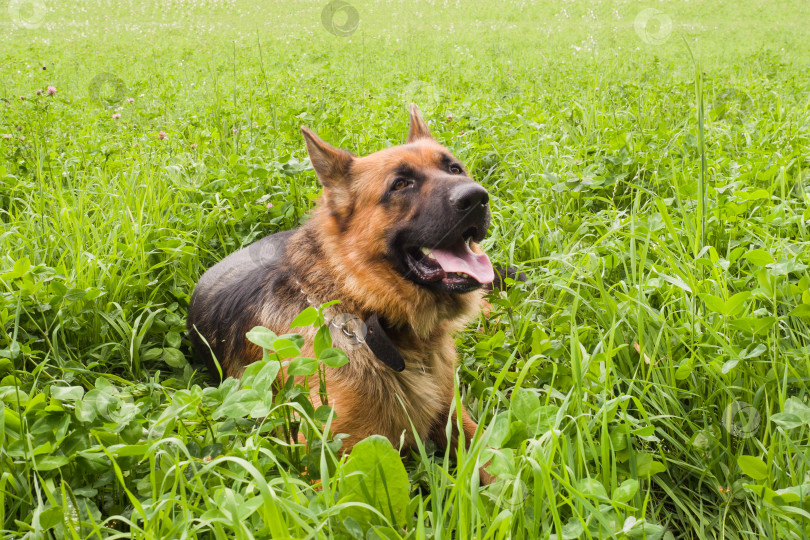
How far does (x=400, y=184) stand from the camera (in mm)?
2732

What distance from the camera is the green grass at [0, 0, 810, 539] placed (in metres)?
1.53

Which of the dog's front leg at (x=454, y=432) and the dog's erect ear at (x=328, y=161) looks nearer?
the dog's front leg at (x=454, y=432)

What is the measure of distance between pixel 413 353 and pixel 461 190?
0.75 m

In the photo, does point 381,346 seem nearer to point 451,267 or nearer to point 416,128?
point 451,267

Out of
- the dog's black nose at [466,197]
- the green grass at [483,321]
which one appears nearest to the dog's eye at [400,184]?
the dog's black nose at [466,197]

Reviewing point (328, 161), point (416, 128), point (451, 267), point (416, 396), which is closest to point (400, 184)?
point (328, 161)

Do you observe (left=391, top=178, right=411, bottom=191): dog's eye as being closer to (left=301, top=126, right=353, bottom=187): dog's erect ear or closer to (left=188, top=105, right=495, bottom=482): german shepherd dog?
(left=188, top=105, right=495, bottom=482): german shepherd dog

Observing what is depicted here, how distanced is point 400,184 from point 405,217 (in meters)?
0.20

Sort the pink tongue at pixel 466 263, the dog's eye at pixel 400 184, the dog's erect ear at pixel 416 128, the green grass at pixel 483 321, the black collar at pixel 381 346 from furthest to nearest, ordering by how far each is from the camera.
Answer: the dog's erect ear at pixel 416 128 → the dog's eye at pixel 400 184 → the pink tongue at pixel 466 263 → the black collar at pixel 381 346 → the green grass at pixel 483 321

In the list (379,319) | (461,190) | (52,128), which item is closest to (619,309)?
(461,190)

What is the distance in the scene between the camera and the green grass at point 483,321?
5.00 feet

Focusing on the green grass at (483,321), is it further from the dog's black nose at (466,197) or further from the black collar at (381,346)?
the dog's black nose at (466,197)

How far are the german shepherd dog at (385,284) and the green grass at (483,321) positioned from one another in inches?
8.6

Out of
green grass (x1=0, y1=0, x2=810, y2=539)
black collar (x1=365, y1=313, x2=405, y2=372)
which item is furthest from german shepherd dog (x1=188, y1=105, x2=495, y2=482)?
green grass (x1=0, y1=0, x2=810, y2=539)
